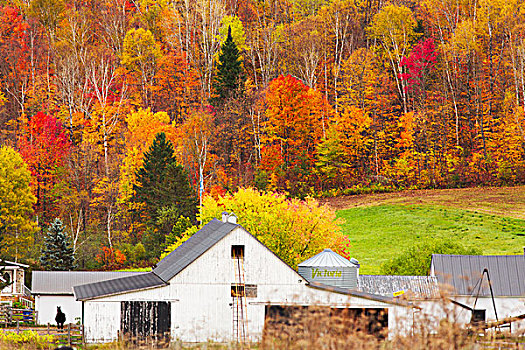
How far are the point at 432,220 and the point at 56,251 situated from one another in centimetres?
3105

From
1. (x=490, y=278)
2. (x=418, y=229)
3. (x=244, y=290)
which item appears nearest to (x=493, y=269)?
(x=490, y=278)

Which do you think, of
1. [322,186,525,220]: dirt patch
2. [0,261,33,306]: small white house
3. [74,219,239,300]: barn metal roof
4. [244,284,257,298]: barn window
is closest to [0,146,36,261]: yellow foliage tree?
[0,261,33,306]: small white house

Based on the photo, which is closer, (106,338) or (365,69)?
(106,338)

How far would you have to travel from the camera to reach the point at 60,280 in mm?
47000

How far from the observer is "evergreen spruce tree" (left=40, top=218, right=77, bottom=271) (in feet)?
187

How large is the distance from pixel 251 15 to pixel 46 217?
4337cm

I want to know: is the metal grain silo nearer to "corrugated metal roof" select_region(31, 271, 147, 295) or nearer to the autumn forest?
"corrugated metal roof" select_region(31, 271, 147, 295)

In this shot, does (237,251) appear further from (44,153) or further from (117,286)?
(44,153)

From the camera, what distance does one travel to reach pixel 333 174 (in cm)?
7238

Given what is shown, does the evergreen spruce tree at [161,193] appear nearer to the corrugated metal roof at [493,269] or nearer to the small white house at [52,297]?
the small white house at [52,297]

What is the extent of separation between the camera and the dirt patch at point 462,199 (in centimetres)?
6016


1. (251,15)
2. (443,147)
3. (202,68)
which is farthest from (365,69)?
(251,15)

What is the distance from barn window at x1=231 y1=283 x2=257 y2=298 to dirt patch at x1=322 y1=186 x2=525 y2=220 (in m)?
29.4

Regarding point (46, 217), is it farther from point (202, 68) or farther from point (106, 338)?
point (106, 338)
